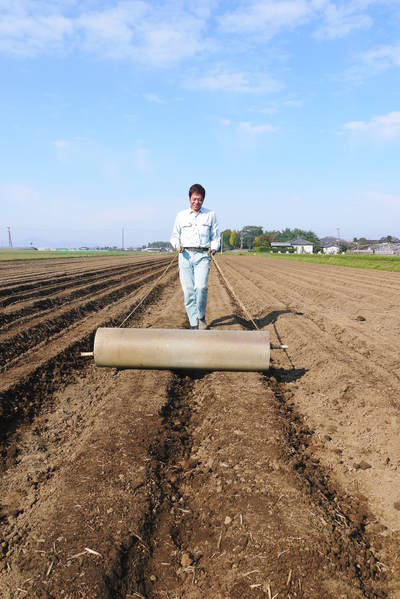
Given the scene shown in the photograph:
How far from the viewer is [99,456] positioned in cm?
313

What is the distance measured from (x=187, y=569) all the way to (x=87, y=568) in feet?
1.52

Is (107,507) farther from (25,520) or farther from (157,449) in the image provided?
(157,449)

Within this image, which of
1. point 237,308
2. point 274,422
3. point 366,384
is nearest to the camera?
point 274,422

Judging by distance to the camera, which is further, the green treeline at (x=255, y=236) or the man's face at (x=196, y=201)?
the green treeline at (x=255, y=236)

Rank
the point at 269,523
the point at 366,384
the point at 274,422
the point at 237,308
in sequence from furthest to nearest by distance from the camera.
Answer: the point at 237,308 → the point at 366,384 → the point at 274,422 → the point at 269,523

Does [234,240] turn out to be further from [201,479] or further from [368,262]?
[201,479]

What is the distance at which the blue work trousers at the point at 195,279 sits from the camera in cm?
656

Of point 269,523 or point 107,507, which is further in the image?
point 107,507

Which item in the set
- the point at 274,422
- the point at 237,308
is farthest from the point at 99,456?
the point at 237,308

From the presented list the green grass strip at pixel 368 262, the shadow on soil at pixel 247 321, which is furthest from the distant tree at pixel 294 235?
the shadow on soil at pixel 247 321

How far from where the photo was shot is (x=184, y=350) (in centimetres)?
483

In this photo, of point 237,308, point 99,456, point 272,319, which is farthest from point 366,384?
point 237,308

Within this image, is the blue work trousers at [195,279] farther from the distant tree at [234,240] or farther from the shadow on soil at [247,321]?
the distant tree at [234,240]

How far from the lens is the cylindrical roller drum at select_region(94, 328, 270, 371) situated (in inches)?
188
